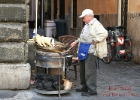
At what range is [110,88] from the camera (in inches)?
323

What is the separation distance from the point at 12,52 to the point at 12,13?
80 centimetres

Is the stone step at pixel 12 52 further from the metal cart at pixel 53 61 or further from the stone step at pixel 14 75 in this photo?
the metal cart at pixel 53 61

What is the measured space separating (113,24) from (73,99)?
6.85 m

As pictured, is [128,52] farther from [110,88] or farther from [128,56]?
[110,88]

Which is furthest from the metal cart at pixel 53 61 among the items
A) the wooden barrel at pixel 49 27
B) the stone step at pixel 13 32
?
the wooden barrel at pixel 49 27

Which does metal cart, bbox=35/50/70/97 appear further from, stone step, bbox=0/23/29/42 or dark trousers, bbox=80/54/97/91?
stone step, bbox=0/23/29/42

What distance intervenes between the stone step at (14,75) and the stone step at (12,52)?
11cm

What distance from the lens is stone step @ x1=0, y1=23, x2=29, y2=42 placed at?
7.53m

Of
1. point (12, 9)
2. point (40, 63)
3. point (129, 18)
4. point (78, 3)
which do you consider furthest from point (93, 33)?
point (78, 3)

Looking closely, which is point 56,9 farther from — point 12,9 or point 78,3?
point 12,9

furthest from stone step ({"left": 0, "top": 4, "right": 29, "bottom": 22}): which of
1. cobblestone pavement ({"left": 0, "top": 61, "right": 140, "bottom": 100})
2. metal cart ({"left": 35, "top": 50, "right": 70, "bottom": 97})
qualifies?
cobblestone pavement ({"left": 0, "top": 61, "right": 140, "bottom": 100})

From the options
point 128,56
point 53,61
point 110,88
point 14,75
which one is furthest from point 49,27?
point 53,61

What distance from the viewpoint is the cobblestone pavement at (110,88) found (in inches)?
287

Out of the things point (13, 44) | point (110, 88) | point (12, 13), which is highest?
point (12, 13)
